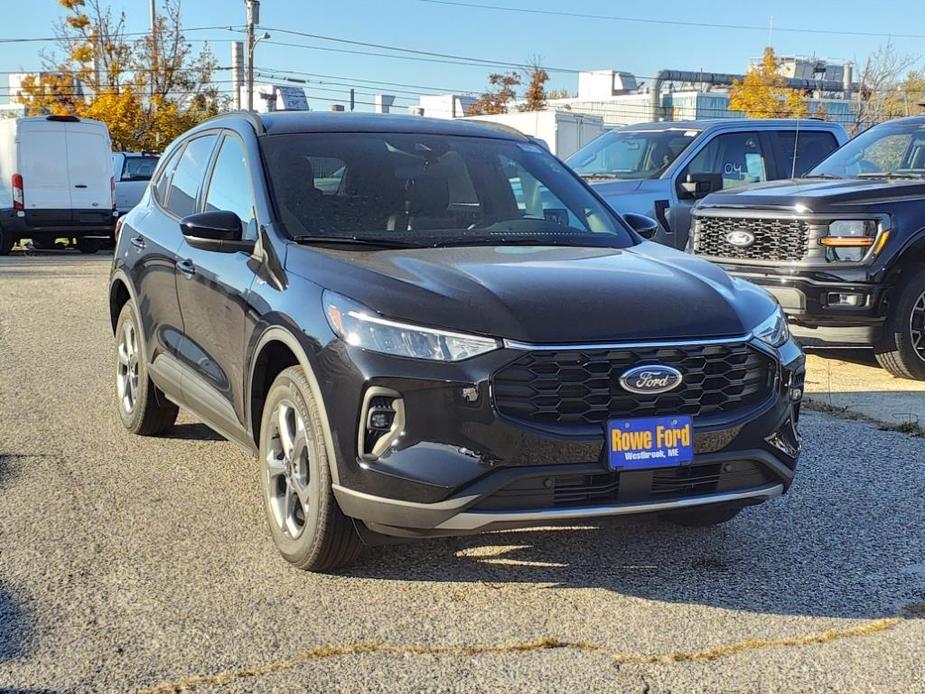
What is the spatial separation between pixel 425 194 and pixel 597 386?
163cm

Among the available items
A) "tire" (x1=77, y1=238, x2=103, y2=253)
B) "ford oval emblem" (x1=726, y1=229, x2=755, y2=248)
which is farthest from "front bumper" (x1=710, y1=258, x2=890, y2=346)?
"tire" (x1=77, y1=238, x2=103, y2=253)

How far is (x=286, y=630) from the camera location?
368cm

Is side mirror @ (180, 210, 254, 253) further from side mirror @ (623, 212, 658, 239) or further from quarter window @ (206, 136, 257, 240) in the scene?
side mirror @ (623, 212, 658, 239)

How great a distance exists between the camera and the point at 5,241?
2081 cm

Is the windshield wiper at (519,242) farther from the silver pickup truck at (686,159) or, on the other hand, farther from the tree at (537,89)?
the tree at (537,89)

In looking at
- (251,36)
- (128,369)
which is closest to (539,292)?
(128,369)

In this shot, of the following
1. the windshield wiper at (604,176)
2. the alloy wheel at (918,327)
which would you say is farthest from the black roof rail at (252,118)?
the windshield wiper at (604,176)

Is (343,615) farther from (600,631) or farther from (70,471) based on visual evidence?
(70,471)

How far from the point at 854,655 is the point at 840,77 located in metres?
81.1

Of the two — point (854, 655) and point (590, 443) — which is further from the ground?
point (590, 443)

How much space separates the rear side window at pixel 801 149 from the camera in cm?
1221

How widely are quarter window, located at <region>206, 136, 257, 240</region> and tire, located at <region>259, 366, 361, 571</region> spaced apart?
0.84m

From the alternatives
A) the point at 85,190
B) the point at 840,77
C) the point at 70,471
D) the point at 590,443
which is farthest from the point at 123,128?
the point at 840,77

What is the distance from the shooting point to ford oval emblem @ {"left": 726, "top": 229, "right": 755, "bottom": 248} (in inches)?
335
